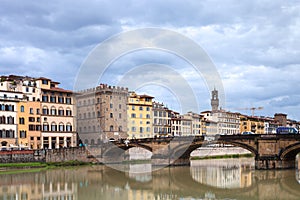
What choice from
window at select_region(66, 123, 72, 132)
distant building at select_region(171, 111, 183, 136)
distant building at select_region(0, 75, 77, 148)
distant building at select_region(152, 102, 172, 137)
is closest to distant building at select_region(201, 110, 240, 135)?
distant building at select_region(171, 111, 183, 136)

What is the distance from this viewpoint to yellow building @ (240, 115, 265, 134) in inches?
4978

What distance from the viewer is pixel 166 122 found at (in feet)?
302

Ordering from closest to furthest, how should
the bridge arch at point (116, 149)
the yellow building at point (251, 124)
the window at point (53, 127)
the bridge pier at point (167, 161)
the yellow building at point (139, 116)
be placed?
the bridge pier at point (167, 161)
the bridge arch at point (116, 149)
the window at point (53, 127)
the yellow building at point (139, 116)
the yellow building at point (251, 124)

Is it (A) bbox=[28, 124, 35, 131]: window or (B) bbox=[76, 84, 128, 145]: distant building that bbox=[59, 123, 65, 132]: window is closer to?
(A) bbox=[28, 124, 35, 131]: window

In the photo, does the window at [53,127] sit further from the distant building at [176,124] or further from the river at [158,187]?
the distant building at [176,124]

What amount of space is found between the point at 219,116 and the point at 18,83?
224ft

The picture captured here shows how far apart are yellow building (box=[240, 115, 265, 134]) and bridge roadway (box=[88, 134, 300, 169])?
64.1m

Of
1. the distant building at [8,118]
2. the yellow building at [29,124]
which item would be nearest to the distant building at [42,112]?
the yellow building at [29,124]

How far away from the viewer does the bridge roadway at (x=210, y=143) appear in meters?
47.2

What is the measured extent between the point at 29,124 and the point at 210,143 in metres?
30.1

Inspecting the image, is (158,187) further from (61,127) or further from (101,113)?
(101,113)

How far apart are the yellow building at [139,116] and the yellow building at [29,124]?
19146 millimetres

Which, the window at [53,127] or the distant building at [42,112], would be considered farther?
the window at [53,127]

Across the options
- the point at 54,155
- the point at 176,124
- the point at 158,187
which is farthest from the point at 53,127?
the point at 158,187
